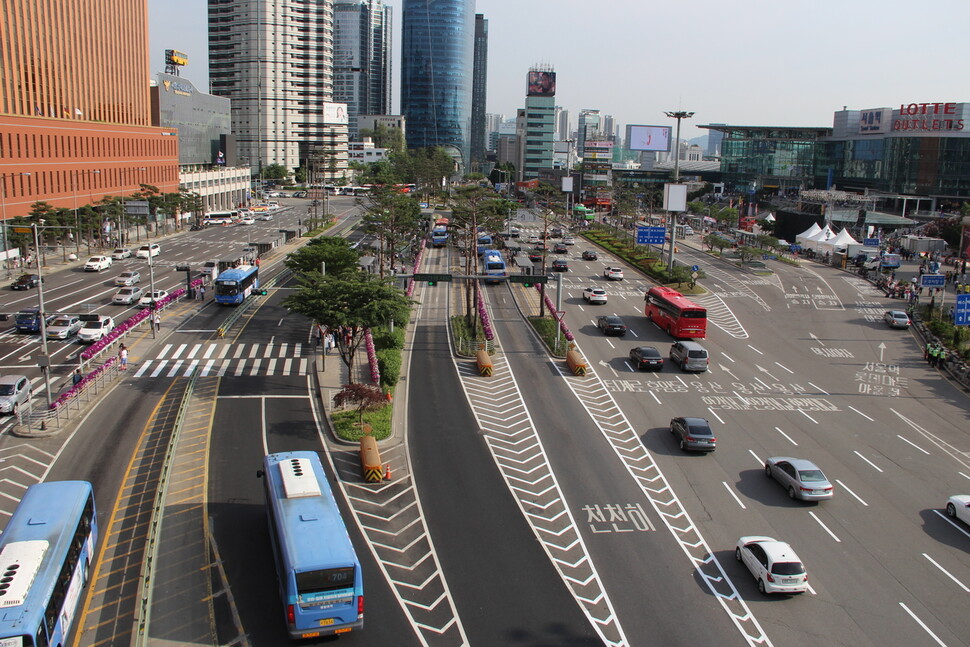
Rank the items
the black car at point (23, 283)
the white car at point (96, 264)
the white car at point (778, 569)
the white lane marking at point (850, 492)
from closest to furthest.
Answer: the white car at point (778, 569) < the white lane marking at point (850, 492) < the black car at point (23, 283) < the white car at point (96, 264)

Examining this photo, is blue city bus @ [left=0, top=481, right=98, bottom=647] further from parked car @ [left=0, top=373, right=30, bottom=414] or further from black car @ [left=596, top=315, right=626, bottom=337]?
black car @ [left=596, top=315, right=626, bottom=337]

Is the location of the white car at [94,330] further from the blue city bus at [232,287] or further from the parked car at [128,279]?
the parked car at [128,279]

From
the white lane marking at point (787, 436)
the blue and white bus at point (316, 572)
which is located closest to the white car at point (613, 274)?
the white lane marking at point (787, 436)

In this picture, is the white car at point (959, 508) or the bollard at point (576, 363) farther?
the bollard at point (576, 363)

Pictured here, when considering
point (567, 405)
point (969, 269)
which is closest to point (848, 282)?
point (969, 269)

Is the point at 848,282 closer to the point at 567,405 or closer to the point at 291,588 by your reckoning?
the point at 567,405
